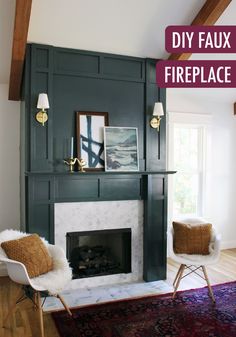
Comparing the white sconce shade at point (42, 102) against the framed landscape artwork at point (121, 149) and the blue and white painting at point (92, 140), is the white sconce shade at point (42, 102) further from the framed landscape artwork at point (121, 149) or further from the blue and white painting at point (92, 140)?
the framed landscape artwork at point (121, 149)

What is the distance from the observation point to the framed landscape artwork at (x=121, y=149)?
11.7 feet

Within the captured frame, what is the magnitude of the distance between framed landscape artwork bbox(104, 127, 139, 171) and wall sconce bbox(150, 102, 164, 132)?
→ 0.76 feet

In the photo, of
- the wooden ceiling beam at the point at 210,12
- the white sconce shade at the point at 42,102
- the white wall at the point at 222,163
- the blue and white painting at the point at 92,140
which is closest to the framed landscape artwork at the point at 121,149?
the blue and white painting at the point at 92,140

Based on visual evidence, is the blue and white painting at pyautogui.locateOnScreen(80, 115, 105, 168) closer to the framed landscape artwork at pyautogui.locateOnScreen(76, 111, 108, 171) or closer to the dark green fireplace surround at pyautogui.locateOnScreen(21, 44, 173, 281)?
the framed landscape artwork at pyautogui.locateOnScreen(76, 111, 108, 171)

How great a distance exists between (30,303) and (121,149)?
6.23ft

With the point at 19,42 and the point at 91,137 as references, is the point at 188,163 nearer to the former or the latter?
the point at 91,137

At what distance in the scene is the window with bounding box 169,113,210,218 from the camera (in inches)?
189

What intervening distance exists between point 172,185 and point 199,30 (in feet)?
7.50

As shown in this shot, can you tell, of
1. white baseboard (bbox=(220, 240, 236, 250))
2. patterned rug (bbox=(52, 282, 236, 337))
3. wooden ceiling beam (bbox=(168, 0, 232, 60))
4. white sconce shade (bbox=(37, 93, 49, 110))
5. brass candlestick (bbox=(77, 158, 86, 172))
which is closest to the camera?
patterned rug (bbox=(52, 282, 236, 337))

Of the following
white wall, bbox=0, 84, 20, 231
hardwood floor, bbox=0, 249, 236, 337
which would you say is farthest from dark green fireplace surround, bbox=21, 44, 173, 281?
white wall, bbox=0, 84, 20, 231

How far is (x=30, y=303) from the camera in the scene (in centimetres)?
320

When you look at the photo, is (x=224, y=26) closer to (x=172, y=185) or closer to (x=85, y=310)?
(x=172, y=185)

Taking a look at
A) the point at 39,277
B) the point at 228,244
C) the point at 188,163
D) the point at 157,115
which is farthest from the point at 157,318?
the point at 228,244

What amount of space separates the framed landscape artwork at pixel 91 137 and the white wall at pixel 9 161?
1199 millimetres
